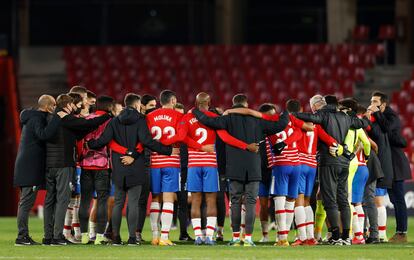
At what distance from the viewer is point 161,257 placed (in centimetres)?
1594

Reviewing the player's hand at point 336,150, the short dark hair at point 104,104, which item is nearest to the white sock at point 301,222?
the player's hand at point 336,150

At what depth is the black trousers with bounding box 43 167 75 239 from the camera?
1800 centimetres

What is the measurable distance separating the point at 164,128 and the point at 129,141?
1.89ft

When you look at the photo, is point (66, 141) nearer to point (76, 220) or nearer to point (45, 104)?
point (45, 104)

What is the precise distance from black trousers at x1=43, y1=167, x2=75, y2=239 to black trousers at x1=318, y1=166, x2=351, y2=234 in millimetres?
3460

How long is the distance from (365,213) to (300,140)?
219 centimetres

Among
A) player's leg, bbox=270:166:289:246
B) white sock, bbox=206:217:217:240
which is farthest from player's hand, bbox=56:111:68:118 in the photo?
player's leg, bbox=270:166:289:246

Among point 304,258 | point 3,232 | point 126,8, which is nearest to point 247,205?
point 304,258

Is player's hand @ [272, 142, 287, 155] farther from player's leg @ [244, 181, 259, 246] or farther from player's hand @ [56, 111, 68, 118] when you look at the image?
player's hand @ [56, 111, 68, 118]

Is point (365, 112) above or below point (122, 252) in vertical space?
above

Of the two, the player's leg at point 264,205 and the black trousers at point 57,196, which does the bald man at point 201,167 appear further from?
the black trousers at point 57,196

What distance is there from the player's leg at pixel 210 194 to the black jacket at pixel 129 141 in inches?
25.8

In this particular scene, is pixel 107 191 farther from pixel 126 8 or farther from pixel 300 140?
pixel 126 8

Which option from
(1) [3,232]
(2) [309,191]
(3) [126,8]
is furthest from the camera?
(3) [126,8]
